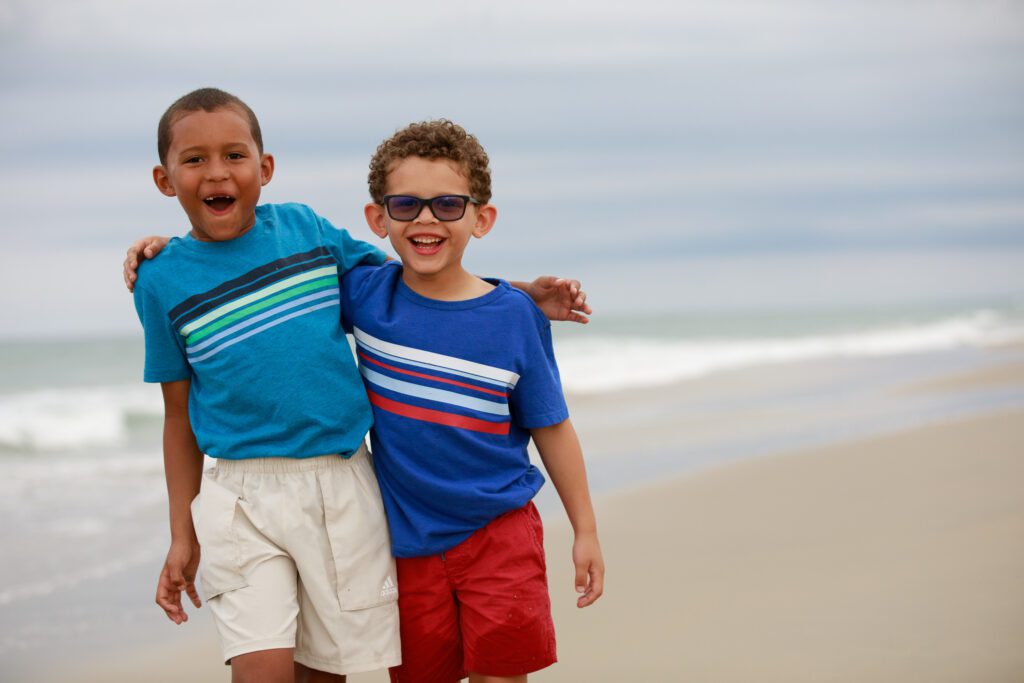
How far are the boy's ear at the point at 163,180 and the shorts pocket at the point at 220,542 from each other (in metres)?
0.81

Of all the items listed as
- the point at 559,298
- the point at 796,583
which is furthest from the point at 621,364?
the point at 559,298

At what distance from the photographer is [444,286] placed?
3.06m

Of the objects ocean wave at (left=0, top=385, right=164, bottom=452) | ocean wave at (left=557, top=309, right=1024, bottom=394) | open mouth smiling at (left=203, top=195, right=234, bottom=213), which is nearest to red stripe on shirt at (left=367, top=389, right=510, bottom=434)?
open mouth smiling at (left=203, top=195, right=234, bottom=213)

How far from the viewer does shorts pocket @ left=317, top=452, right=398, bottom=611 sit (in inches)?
116

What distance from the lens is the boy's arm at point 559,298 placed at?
3199mm

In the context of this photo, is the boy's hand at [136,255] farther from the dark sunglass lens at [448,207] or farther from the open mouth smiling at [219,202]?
the dark sunglass lens at [448,207]

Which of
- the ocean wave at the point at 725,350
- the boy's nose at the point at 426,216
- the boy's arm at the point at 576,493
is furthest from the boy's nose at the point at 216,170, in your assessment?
the ocean wave at the point at 725,350

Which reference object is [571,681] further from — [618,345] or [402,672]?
[618,345]

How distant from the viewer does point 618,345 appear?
27.2 metres

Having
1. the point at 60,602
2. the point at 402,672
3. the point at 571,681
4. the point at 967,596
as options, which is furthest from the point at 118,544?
the point at 967,596

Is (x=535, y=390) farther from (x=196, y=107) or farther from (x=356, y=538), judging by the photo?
(x=196, y=107)

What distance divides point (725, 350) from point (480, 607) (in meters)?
23.2

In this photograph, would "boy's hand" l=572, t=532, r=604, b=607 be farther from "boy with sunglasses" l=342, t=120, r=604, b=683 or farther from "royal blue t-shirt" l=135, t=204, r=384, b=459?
"royal blue t-shirt" l=135, t=204, r=384, b=459

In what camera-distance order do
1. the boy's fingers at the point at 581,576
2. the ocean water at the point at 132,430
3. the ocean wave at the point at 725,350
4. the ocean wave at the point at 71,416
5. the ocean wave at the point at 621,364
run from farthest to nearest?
1. the ocean wave at the point at 725,350
2. the ocean wave at the point at 621,364
3. the ocean wave at the point at 71,416
4. the ocean water at the point at 132,430
5. the boy's fingers at the point at 581,576
